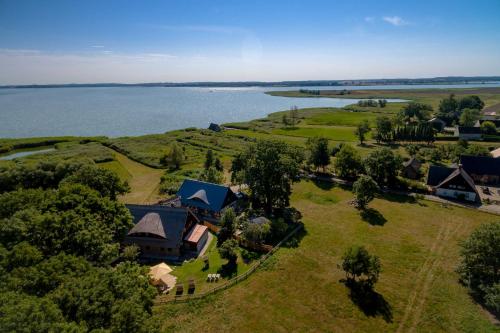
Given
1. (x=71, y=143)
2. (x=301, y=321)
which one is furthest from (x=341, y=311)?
(x=71, y=143)

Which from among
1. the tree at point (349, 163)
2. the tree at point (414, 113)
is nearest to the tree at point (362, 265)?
the tree at point (349, 163)

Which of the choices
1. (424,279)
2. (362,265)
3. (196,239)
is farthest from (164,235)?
(424,279)

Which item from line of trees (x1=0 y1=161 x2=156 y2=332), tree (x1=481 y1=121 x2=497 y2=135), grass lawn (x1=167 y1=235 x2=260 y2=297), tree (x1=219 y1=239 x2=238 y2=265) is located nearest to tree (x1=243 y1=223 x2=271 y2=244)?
grass lawn (x1=167 y1=235 x2=260 y2=297)

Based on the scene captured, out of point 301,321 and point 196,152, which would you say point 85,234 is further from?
point 196,152

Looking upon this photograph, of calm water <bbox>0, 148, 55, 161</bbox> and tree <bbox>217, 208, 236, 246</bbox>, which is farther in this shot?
calm water <bbox>0, 148, 55, 161</bbox>

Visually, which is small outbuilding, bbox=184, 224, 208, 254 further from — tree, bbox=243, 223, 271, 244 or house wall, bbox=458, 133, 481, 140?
house wall, bbox=458, 133, 481, 140

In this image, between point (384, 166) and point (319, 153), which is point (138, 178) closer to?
point (319, 153)
